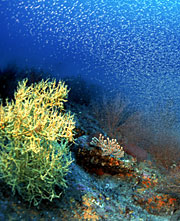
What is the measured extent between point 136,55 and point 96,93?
171 centimetres

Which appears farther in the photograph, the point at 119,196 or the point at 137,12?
the point at 137,12

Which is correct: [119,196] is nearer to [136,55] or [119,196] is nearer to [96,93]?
[96,93]

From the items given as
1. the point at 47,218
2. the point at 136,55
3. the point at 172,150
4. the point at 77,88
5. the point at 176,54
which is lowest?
the point at 47,218

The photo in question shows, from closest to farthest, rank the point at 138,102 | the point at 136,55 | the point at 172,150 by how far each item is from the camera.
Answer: the point at 172,150, the point at 138,102, the point at 136,55

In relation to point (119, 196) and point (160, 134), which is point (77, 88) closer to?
point (160, 134)

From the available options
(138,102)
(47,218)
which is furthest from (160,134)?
(47,218)

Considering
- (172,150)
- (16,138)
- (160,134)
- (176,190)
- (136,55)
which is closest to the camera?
(16,138)

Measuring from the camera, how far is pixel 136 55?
20.7ft

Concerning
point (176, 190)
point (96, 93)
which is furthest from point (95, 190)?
point (96, 93)

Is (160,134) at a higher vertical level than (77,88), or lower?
lower

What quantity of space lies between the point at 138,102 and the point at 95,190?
126 inches

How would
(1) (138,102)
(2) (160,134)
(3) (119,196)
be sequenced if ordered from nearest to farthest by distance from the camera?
(3) (119,196)
(2) (160,134)
(1) (138,102)

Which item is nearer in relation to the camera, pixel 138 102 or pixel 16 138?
pixel 16 138

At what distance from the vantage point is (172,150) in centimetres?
497
